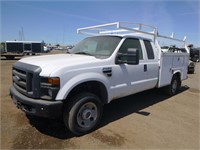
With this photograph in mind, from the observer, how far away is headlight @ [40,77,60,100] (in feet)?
9.37

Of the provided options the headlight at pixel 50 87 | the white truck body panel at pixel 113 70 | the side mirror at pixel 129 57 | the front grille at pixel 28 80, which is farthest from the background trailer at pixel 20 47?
the headlight at pixel 50 87

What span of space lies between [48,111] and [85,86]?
0.94m

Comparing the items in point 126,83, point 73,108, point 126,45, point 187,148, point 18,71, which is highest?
point 126,45

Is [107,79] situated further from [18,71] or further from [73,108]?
[18,71]

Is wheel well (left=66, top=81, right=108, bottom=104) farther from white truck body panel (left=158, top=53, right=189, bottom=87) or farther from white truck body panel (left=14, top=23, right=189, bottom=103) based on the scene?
white truck body panel (left=158, top=53, right=189, bottom=87)

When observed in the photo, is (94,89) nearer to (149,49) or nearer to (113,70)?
(113,70)

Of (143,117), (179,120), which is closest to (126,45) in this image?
(143,117)

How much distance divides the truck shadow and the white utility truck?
39 cm

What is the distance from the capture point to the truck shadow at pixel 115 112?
346 cm

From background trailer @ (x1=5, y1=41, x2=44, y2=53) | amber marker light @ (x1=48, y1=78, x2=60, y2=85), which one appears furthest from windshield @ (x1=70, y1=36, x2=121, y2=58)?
background trailer @ (x1=5, y1=41, x2=44, y2=53)

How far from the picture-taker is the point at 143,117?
171 inches

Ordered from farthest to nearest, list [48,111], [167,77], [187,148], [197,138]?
[167,77] → [197,138] → [187,148] → [48,111]

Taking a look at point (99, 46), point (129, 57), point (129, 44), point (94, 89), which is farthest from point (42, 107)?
point (129, 44)

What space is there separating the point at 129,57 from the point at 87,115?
1.47 metres
